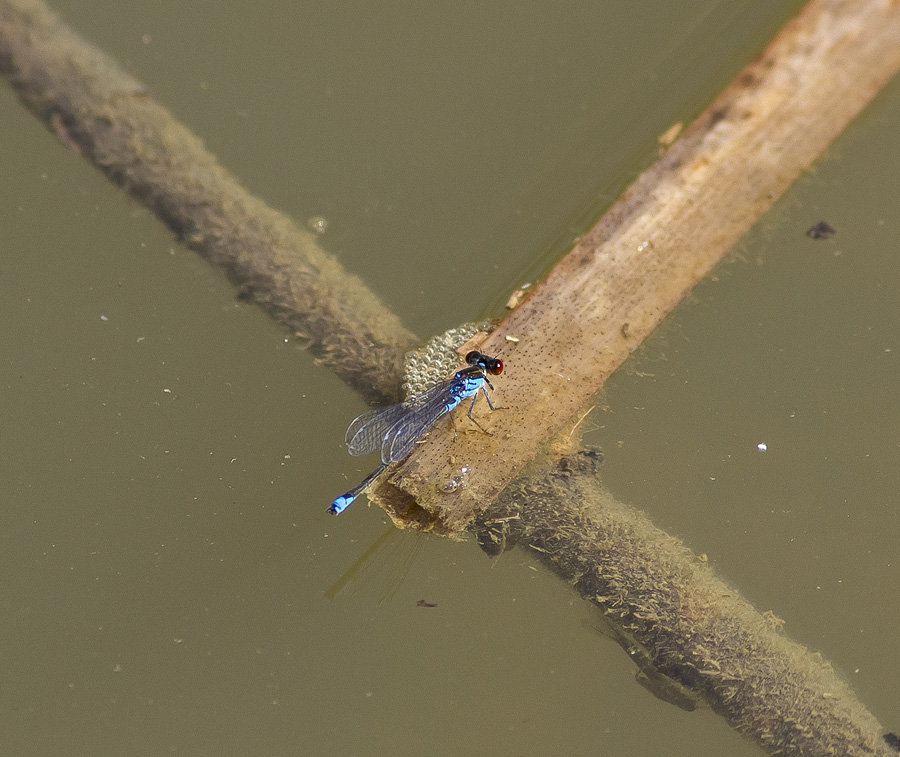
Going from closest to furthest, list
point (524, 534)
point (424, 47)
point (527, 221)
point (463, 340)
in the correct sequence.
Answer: point (524, 534), point (463, 340), point (527, 221), point (424, 47)

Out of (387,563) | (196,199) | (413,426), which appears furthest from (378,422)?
(196,199)

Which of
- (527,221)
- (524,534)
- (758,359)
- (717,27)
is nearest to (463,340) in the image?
(527,221)

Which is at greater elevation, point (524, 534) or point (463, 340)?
point (463, 340)

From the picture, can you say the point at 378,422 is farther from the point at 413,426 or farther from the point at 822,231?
the point at 822,231

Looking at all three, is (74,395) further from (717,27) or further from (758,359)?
(717,27)

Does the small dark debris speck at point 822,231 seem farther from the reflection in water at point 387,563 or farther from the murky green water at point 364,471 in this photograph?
the reflection in water at point 387,563

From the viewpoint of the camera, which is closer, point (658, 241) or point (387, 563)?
point (658, 241)
